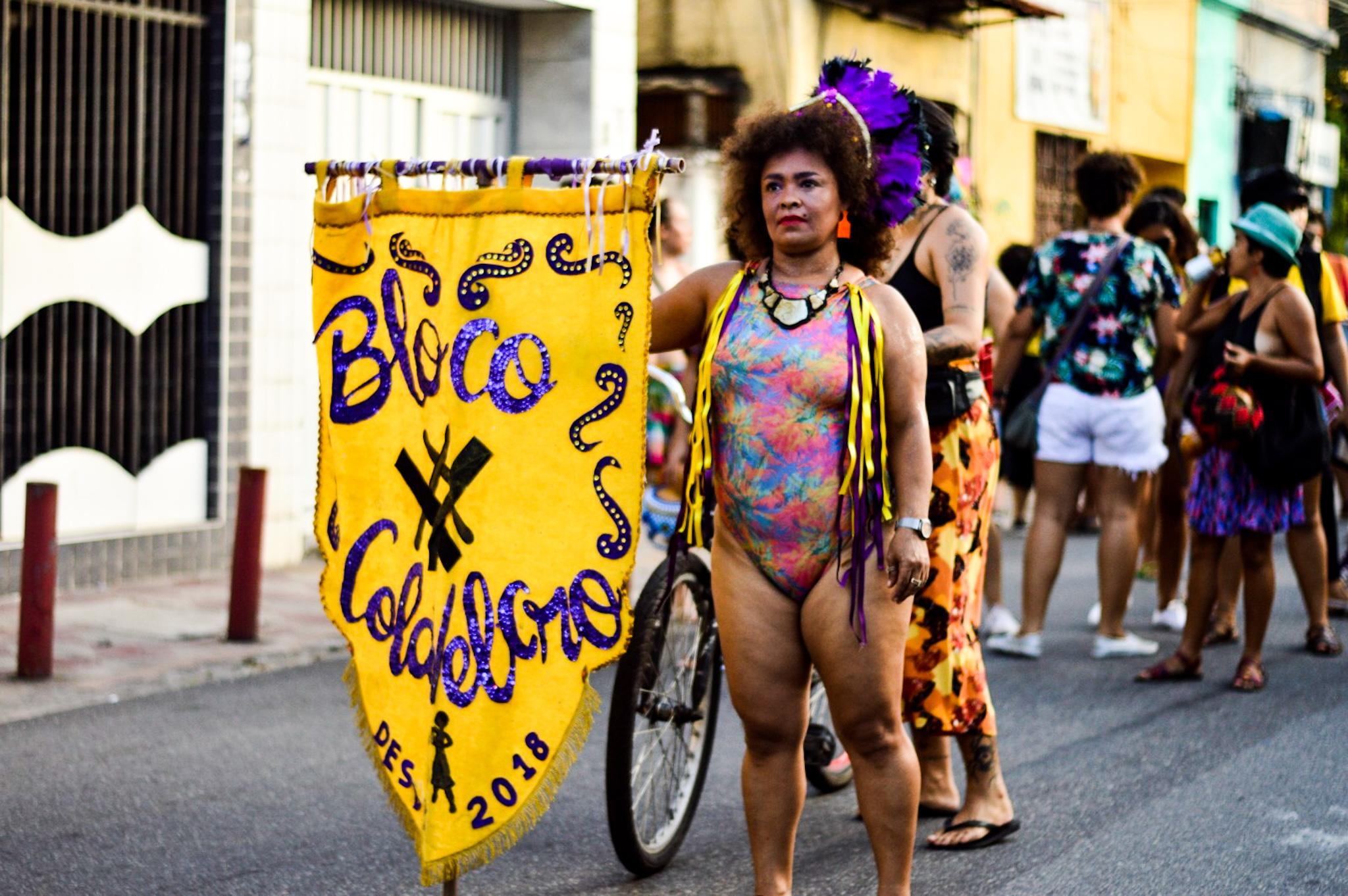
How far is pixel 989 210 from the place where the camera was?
61.3 ft

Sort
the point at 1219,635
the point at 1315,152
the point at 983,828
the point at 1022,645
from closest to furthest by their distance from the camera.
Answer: the point at 983,828
the point at 1022,645
the point at 1219,635
the point at 1315,152

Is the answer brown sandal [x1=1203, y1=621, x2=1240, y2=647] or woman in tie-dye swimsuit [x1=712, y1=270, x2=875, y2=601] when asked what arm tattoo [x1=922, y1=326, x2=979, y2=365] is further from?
brown sandal [x1=1203, y1=621, x2=1240, y2=647]

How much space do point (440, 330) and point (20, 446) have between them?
5849mm

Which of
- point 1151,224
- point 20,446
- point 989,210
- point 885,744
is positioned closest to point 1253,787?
point 885,744

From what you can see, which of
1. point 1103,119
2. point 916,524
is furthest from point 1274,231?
point 1103,119

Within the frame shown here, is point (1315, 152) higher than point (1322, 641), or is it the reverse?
point (1315, 152)

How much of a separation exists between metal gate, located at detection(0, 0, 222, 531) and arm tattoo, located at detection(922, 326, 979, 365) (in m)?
5.63

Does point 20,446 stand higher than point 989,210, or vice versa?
point 989,210

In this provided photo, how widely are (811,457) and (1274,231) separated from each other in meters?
4.00

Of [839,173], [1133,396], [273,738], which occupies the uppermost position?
[839,173]

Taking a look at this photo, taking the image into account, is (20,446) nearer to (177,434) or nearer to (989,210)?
(177,434)

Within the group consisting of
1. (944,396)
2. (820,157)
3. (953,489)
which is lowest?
(953,489)

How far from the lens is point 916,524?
389cm

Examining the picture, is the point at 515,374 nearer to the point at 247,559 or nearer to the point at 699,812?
the point at 699,812
